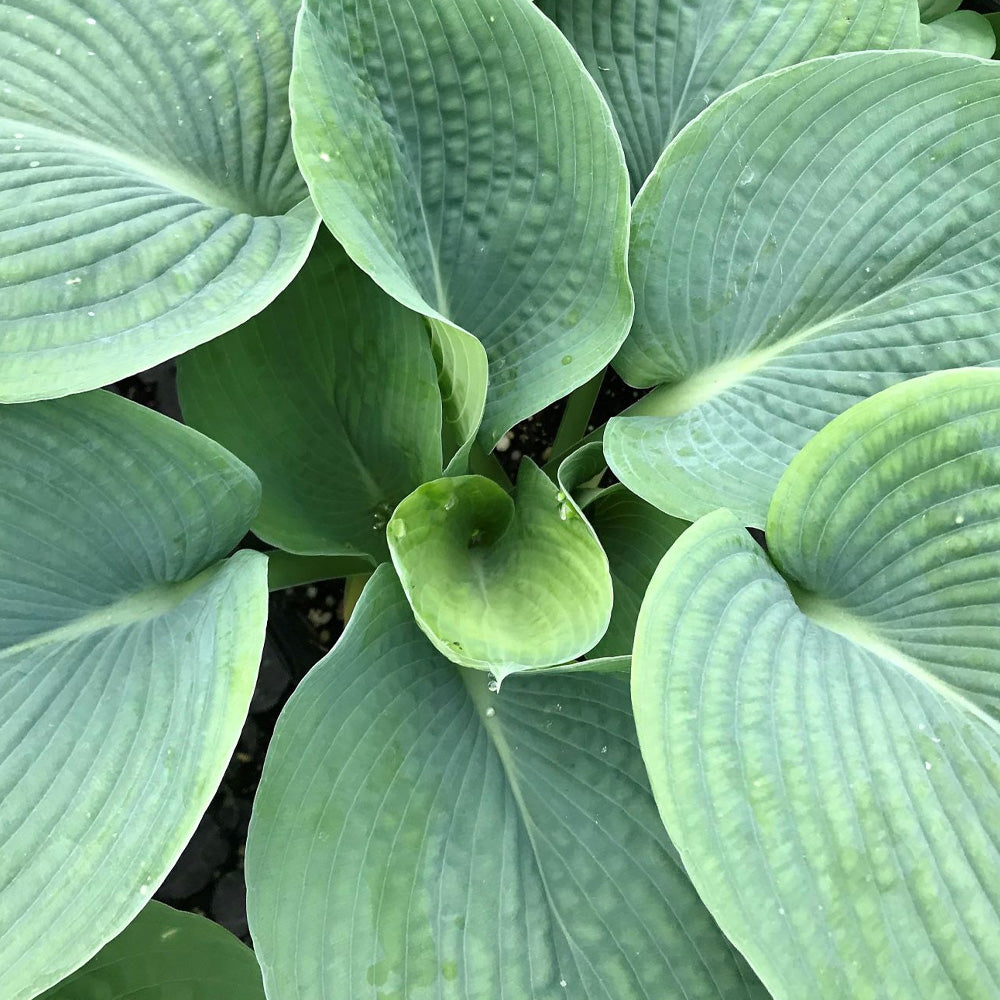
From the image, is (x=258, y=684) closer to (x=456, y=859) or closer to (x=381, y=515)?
(x=381, y=515)

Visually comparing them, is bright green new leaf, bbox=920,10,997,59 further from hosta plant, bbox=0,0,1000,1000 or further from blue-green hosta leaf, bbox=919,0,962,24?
hosta plant, bbox=0,0,1000,1000

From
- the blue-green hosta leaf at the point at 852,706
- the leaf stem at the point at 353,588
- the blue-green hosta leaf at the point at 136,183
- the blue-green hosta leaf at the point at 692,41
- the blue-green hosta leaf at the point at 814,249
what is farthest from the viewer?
the leaf stem at the point at 353,588

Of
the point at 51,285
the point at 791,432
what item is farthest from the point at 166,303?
the point at 791,432

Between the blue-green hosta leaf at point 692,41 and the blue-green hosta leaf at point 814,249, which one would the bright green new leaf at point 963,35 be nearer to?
the blue-green hosta leaf at point 692,41

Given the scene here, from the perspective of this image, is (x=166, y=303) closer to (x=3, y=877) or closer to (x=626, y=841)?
(x=3, y=877)

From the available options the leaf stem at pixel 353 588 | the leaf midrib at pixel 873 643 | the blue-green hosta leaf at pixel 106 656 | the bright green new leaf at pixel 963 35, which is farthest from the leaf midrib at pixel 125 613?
the bright green new leaf at pixel 963 35

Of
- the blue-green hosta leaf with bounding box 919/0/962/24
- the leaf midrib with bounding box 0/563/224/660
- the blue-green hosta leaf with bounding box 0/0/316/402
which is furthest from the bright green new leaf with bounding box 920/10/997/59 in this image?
the leaf midrib with bounding box 0/563/224/660
